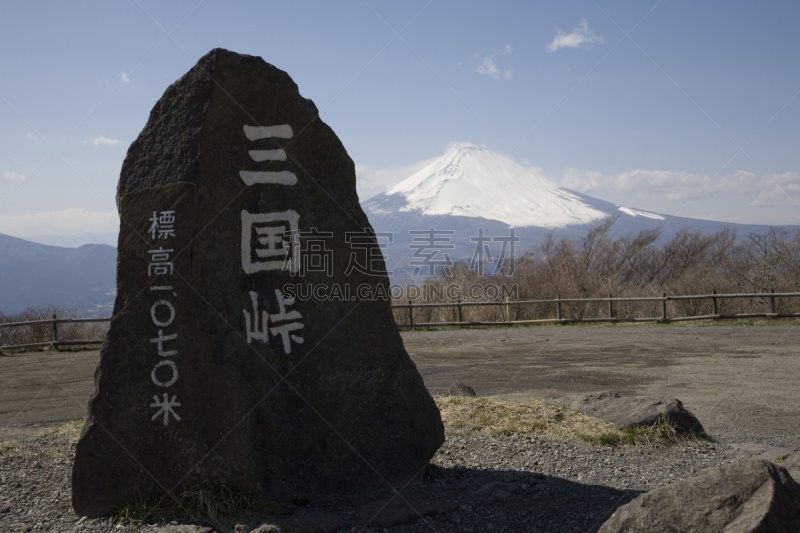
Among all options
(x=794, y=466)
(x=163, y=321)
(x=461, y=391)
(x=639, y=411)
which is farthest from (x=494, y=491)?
(x=461, y=391)

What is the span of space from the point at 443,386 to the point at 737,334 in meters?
8.96

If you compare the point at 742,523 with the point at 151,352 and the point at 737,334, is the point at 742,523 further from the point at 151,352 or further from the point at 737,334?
the point at 737,334

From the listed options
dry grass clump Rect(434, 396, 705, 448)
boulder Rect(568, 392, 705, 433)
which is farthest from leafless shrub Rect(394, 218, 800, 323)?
boulder Rect(568, 392, 705, 433)

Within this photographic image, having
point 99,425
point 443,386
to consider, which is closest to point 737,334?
point 443,386

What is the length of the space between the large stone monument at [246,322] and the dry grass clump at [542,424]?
176 centimetres

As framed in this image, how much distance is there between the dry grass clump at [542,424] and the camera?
5520 mm

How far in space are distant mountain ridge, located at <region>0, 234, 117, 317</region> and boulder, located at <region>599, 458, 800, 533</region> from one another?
7917 centimetres

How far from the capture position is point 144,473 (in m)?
3.95

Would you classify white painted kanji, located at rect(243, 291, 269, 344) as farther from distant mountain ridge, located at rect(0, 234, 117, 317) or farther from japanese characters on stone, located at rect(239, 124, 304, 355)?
distant mountain ridge, located at rect(0, 234, 117, 317)

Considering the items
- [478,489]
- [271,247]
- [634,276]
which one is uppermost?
[634,276]

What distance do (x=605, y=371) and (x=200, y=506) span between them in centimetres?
810

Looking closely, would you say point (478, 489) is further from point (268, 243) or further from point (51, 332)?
point (51, 332)

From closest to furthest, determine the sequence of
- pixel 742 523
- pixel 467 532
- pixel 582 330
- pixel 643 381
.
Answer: pixel 742 523
pixel 467 532
pixel 643 381
pixel 582 330

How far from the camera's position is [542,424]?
6.06 metres
